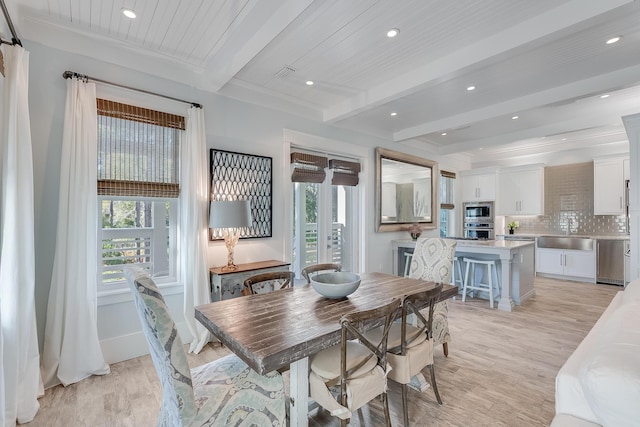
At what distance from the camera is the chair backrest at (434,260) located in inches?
109

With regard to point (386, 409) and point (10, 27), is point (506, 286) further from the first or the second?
point (10, 27)

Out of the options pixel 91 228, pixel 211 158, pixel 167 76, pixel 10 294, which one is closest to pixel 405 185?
pixel 211 158

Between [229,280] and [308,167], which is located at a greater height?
[308,167]

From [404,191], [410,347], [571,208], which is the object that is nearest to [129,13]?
[410,347]

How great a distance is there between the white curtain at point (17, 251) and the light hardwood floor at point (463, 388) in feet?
0.67

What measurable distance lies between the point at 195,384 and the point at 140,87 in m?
2.67

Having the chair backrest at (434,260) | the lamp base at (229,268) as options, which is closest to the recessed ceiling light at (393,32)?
the chair backrest at (434,260)

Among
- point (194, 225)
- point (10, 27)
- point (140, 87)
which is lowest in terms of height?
point (194, 225)

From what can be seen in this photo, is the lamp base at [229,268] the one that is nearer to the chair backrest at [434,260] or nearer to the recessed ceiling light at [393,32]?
the chair backrest at [434,260]

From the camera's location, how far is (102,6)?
221 cm

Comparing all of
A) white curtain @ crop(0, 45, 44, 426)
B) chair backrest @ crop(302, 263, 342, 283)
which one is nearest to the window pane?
white curtain @ crop(0, 45, 44, 426)

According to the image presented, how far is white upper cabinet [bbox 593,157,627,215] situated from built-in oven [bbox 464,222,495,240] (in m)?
1.86

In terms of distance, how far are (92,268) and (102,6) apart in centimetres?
204

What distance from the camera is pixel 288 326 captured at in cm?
160
